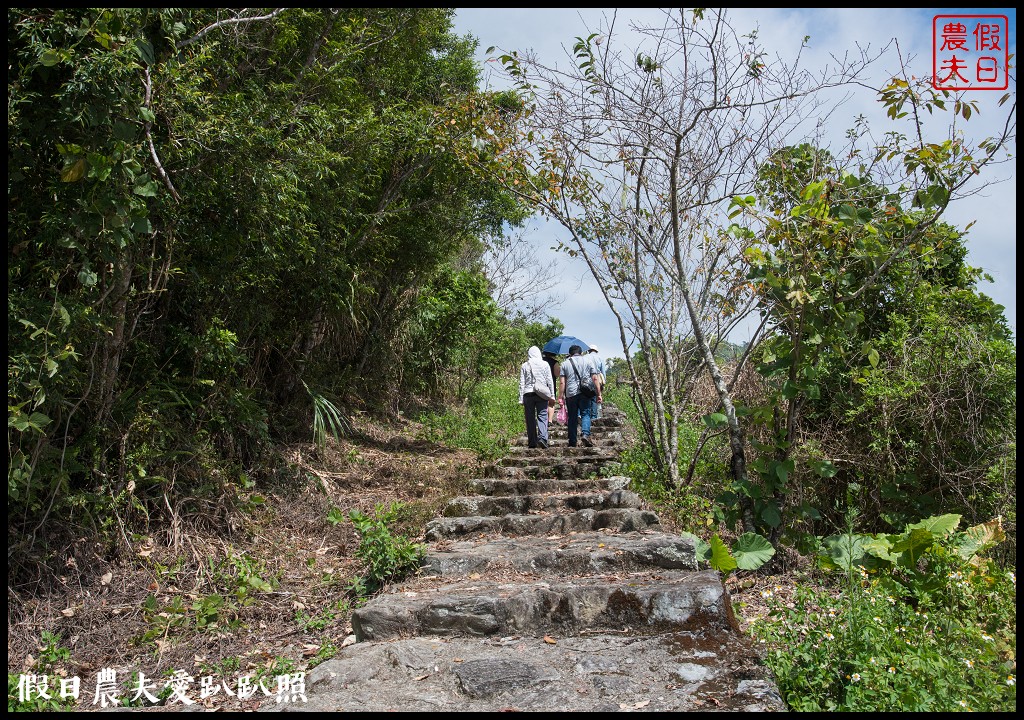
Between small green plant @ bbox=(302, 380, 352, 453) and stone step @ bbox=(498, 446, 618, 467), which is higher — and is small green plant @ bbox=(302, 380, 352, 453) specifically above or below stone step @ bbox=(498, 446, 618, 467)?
above

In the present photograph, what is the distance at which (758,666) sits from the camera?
3.17 metres

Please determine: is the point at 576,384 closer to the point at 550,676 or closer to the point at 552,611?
the point at 552,611

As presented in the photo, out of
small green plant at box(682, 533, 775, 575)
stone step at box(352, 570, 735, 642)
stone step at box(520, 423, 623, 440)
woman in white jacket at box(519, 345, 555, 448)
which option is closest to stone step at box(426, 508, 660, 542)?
small green plant at box(682, 533, 775, 575)

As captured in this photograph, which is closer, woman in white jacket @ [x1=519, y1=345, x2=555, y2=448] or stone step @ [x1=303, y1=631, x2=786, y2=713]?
stone step @ [x1=303, y1=631, x2=786, y2=713]

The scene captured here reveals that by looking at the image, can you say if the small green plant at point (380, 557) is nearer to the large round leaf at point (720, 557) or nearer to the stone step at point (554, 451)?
the large round leaf at point (720, 557)

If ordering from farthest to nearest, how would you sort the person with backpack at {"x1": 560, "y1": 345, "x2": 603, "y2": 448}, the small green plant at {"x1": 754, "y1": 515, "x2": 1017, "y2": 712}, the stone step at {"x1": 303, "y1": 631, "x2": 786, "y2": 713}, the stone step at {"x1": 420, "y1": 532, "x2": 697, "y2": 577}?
the person with backpack at {"x1": 560, "y1": 345, "x2": 603, "y2": 448}
the stone step at {"x1": 420, "y1": 532, "x2": 697, "y2": 577}
the stone step at {"x1": 303, "y1": 631, "x2": 786, "y2": 713}
the small green plant at {"x1": 754, "y1": 515, "x2": 1017, "y2": 712}

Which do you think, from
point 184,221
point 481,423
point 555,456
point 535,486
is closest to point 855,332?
point 535,486

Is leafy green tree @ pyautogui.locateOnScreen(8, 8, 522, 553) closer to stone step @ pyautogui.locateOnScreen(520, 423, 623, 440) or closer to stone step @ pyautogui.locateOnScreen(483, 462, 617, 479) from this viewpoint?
stone step @ pyautogui.locateOnScreen(483, 462, 617, 479)

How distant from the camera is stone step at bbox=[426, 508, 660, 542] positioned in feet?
18.5

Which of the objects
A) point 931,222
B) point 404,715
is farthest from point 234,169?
point 931,222

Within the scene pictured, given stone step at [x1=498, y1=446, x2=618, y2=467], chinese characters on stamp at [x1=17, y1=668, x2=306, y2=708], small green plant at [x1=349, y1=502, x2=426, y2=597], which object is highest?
stone step at [x1=498, y1=446, x2=618, y2=467]

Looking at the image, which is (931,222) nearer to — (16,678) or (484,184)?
(484,184)

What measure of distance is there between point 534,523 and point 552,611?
177 centimetres

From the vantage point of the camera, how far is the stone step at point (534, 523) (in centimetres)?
565
